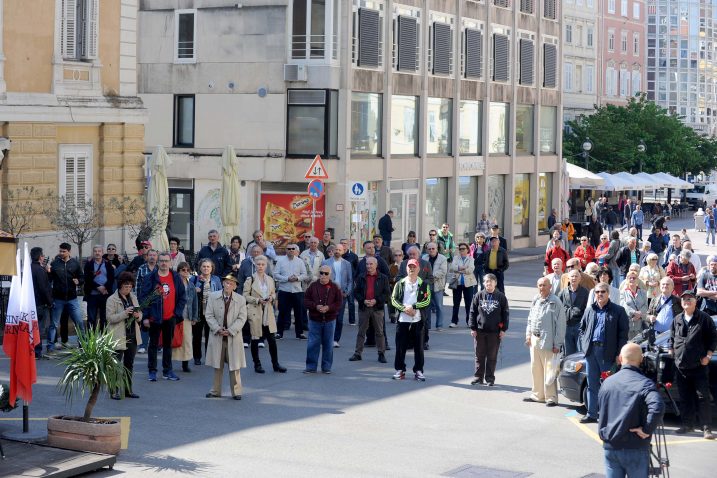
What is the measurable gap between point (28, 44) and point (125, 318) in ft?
39.0

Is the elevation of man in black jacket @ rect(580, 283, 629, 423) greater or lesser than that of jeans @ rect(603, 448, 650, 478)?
greater

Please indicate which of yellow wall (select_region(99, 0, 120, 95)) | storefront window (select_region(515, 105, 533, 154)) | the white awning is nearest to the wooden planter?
yellow wall (select_region(99, 0, 120, 95))

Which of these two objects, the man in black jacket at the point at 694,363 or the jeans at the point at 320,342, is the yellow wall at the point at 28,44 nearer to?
the jeans at the point at 320,342

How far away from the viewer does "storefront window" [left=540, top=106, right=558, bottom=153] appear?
53281mm

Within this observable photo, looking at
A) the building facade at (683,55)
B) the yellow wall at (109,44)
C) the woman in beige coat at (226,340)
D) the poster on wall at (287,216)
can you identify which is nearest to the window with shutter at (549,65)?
the poster on wall at (287,216)

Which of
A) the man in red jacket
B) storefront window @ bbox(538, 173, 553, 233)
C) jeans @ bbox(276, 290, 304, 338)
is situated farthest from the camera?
storefront window @ bbox(538, 173, 553, 233)

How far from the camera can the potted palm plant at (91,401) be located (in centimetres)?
1369

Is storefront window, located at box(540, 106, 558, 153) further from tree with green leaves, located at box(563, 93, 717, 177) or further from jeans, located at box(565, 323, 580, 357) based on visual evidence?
jeans, located at box(565, 323, 580, 357)

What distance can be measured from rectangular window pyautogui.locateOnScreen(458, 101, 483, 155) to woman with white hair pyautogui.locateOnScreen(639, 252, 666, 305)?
79.8 feet

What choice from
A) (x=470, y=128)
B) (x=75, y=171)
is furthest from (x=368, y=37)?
(x=75, y=171)

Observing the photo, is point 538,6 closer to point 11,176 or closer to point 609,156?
point 609,156

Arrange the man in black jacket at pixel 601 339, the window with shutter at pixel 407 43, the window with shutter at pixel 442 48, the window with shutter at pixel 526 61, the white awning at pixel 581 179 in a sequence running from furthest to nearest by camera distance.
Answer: the white awning at pixel 581 179
the window with shutter at pixel 526 61
the window with shutter at pixel 442 48
the window with shutter at pixel 407 43
the man in black jacket at pixel 601 339

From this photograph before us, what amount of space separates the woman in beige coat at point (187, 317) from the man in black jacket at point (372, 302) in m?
2.84

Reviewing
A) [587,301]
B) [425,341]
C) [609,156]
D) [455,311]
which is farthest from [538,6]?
[587,301]
